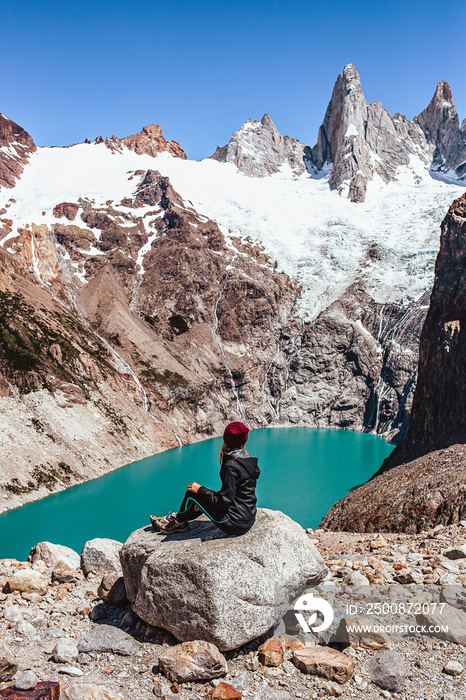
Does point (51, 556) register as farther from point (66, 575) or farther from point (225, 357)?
point (225, 357)

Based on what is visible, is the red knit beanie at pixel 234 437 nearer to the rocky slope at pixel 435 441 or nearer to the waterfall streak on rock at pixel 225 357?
the rocky slope at pixel 435 441

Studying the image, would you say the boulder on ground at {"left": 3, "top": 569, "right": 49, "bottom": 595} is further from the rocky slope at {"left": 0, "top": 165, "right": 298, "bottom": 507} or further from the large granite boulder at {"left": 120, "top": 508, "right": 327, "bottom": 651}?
the rocky slope at {"left": 0, "top": 165, "right": 298, "bottom": 507}

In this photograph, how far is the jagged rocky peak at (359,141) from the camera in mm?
173500

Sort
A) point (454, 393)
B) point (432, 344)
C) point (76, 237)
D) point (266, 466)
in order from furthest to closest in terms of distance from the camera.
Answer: point (76, 237) → point (266, 466) → point (432, 344) → point (454, 393)

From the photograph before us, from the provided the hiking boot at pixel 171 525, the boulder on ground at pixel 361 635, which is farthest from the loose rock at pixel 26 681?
the boulder on ground at pixel 361 635

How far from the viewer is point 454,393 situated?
1449 inches

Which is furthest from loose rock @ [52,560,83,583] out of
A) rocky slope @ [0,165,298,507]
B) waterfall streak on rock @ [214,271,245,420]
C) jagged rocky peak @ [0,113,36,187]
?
jagged rocky peak @ [0,113,36,187]

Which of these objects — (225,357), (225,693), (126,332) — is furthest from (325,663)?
(225,357)

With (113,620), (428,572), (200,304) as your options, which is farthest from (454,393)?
(200,304)

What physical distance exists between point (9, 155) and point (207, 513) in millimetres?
216652

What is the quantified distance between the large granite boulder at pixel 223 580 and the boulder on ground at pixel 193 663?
0.62 ft

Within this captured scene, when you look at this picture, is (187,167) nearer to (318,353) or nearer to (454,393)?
(318,353)

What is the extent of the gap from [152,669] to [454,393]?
36487 millimetres

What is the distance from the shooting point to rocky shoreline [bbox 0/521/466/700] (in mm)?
5195
